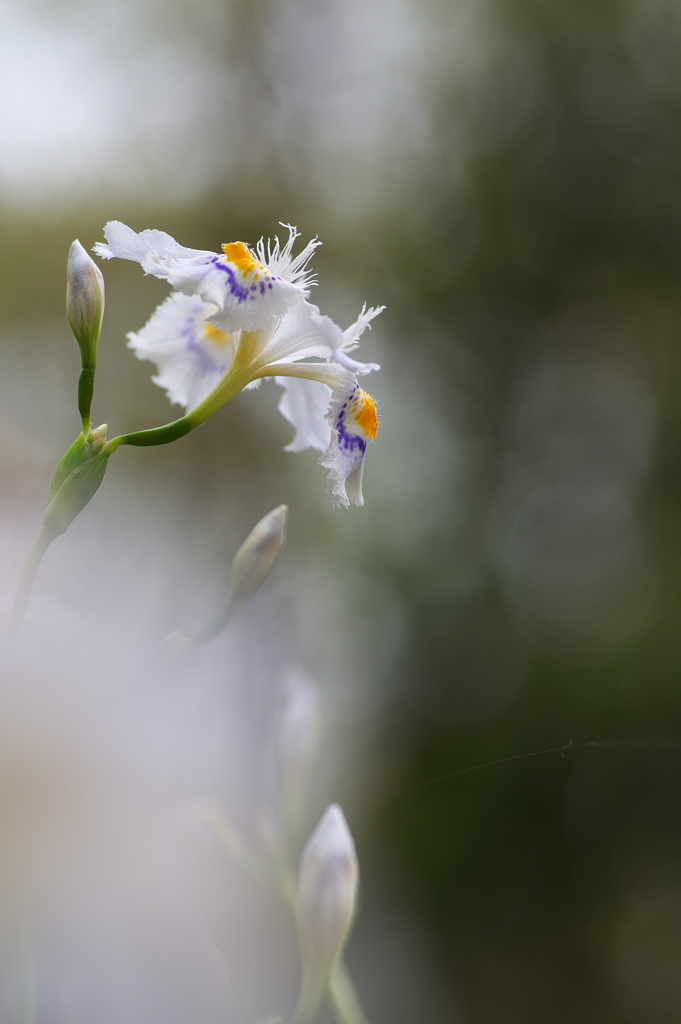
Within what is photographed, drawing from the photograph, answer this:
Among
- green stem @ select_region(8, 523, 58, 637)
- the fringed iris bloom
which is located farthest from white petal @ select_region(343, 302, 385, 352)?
green stem @ select_region(8, 523, 58, 637)

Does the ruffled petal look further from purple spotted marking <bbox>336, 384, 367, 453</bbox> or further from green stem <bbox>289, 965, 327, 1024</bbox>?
green stem <bbox>289, 965, 327, 1024</bbox>

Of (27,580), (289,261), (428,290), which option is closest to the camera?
(27,580)

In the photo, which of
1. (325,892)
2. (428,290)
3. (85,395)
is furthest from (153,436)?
(428,290)

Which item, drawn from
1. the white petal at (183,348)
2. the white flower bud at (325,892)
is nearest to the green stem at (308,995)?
the white flower bud at (325,892)

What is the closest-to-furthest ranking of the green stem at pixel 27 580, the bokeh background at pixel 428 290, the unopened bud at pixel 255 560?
the green stem at pixel 27 580, the unopened bud at pixel 255 560, the bokeh background at pixel 428 290

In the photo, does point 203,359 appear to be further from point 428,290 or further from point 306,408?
point 428,290

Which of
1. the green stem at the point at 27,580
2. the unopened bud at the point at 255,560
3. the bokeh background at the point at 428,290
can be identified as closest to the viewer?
the green stem at the point at 27,580

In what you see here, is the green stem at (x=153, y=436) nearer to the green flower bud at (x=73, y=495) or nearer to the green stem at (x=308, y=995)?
the green flower bud at (x=73, y=495)

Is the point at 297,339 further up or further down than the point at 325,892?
further up
